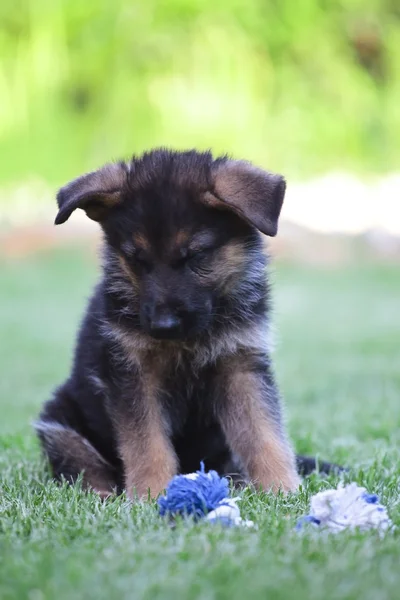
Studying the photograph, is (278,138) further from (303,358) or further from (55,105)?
(303,358)

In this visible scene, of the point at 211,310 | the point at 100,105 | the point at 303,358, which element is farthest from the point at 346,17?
the point at 211,310

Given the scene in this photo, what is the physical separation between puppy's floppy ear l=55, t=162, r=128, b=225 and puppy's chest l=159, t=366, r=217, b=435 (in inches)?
24.8

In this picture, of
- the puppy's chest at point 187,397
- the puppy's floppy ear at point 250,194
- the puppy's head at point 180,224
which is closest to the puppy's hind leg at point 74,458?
the puppy's chest at point 187,397

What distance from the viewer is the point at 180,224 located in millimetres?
3248

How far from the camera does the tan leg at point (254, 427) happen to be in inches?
133

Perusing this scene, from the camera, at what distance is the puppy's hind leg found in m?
3.49

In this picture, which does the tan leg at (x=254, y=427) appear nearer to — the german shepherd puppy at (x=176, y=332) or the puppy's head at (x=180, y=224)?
the german shepherd puppy at (x=176, y=332)

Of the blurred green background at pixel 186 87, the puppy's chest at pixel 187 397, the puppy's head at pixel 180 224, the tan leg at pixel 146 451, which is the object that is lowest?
the tan leg at pixel 146 451

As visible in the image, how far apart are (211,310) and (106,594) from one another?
155cm

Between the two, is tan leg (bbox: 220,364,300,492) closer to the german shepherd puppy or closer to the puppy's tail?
the german shepherd puppy

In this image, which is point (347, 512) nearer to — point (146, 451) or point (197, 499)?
point (197, 499)

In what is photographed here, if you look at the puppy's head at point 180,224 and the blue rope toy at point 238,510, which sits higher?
the puppy's head at point 180,224

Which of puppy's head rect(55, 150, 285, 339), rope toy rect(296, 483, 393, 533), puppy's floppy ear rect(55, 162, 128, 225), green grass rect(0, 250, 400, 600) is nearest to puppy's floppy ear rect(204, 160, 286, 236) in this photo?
puppy's head rect(55, 150, 285, 339)

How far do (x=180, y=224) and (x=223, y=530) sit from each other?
1167mm
